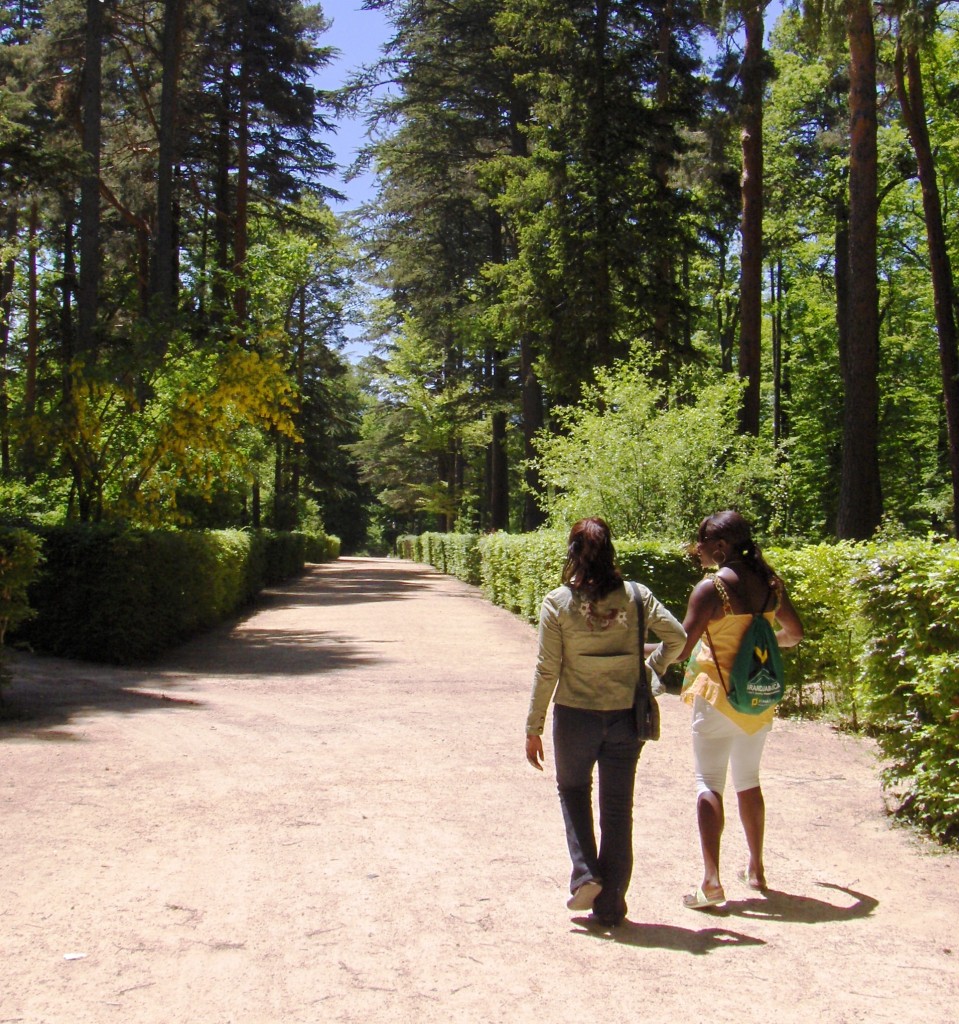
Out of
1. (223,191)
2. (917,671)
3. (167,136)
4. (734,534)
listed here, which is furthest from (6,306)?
(734,534)

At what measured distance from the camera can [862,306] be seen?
1593 centimetres

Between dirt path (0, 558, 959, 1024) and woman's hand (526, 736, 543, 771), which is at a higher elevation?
woman's hand (526, 736, 543, 771)

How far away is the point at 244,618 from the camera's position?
20906 mm

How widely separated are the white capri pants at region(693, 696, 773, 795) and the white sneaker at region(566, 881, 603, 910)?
0.74 metres

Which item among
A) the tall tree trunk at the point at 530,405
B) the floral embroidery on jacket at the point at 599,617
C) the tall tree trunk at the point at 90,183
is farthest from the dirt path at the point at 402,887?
the tall tree trunk at the point at 530,405

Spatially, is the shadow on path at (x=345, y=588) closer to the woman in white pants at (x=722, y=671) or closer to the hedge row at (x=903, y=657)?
the hedge row at (x=903, y=657)

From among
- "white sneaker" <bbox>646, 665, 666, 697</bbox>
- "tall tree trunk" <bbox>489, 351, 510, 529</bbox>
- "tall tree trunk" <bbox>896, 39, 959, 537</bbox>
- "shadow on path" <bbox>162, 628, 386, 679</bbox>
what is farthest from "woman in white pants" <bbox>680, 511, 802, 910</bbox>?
"tall tree trunk" <bbox>489, 351, 510, 529</bbox>

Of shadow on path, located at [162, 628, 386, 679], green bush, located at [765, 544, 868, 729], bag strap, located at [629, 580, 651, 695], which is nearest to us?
bag strap, located at [629, 580, 651, 695]

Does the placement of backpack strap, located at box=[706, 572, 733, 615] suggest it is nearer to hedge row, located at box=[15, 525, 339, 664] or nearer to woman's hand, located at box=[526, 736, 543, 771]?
woman's hand, located at box=[526, 736, 543, 771]

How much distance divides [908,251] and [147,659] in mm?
30468

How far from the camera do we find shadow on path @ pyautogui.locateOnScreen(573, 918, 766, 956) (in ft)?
14.5

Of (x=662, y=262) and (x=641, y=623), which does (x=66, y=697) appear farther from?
(x=662, y=262)

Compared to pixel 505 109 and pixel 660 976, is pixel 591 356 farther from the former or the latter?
pixel 660 976

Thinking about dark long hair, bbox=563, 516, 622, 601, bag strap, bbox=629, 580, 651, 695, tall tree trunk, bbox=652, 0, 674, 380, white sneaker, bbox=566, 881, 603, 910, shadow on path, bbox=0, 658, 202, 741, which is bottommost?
shadow on path, bbox=0, 658, 202, 741
